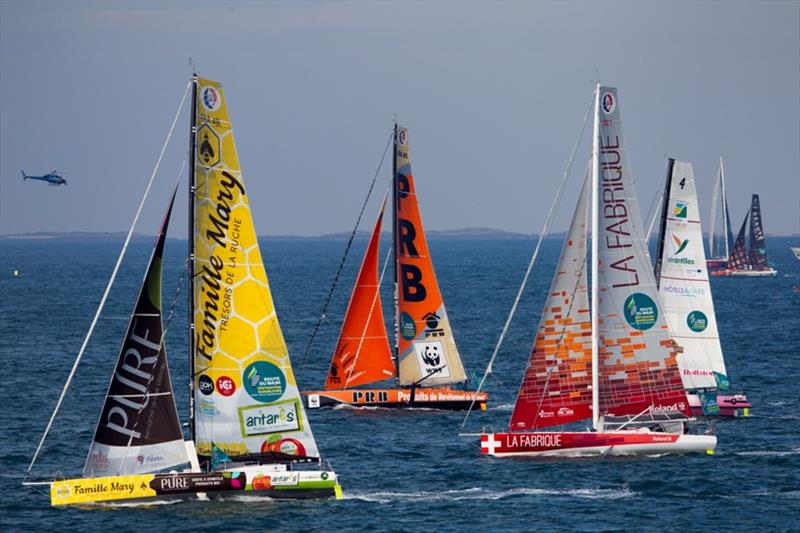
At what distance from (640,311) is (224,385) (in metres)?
14.2

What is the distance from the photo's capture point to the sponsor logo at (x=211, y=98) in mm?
31203

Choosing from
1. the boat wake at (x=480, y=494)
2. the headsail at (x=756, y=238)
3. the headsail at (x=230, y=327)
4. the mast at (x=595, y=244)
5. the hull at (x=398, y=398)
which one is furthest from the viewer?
the headsail at (x=756, y=238)

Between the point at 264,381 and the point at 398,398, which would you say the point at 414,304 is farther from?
the point at 264,381

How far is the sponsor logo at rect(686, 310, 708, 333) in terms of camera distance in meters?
47.8

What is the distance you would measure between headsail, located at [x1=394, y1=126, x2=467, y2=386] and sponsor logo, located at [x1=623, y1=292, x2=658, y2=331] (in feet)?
37.5

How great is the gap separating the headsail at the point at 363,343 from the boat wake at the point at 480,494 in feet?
46.5

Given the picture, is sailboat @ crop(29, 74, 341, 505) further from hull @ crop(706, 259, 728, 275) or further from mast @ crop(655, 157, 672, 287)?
hull @ crop(706, 259, 728, 275)

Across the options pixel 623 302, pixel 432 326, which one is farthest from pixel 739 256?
pixel 623 302

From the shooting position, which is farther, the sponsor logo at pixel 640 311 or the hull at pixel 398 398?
the hull at pixel 398 398

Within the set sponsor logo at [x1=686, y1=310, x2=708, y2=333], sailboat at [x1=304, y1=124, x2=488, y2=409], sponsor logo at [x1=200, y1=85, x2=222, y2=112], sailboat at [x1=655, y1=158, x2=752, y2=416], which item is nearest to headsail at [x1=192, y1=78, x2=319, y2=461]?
sponsor logo at [x1=200, y1=85, x2=222, y2=112]

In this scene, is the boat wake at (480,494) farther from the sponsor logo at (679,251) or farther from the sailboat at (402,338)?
the sailboat at (402,338)

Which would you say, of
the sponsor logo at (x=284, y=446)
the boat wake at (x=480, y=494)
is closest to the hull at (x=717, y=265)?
the boat wake at (x=480, y=494)

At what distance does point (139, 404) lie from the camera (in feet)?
105

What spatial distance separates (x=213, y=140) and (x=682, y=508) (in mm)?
15698
